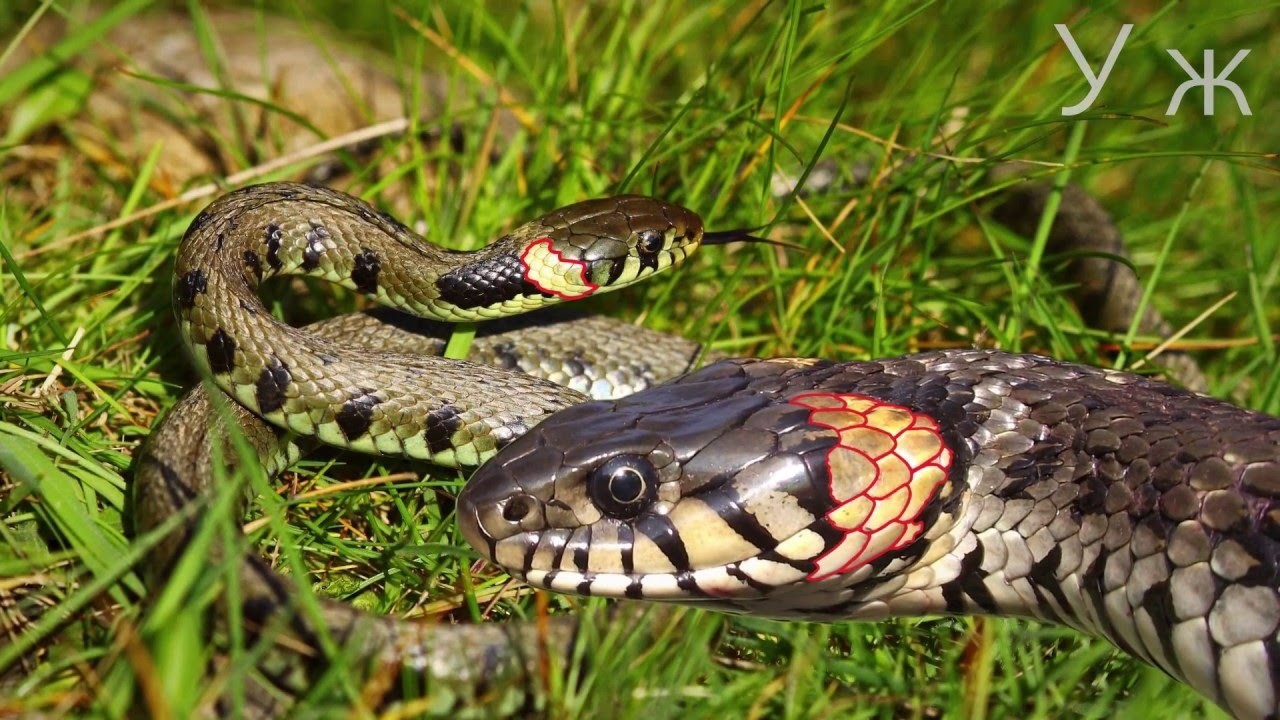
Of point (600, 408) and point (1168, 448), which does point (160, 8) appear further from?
point (1168, 448)

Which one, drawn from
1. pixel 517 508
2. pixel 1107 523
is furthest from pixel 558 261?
pixel 1107 523

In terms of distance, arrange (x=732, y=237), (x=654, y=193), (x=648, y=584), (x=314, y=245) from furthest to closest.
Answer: (x=654, y=193)
(x=732, y=237)
(x=314, y=245)
(x=648, y=584)

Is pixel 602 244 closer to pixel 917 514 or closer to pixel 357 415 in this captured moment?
pixel 357 415

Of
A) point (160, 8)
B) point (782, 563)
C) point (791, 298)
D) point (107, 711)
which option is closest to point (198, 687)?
point (107, 711)

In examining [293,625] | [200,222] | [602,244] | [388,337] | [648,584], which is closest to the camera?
[293,625]

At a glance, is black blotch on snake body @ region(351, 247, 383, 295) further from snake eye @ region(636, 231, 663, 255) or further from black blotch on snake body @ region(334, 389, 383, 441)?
snake eye @ region(636, 231, 663, 255)
